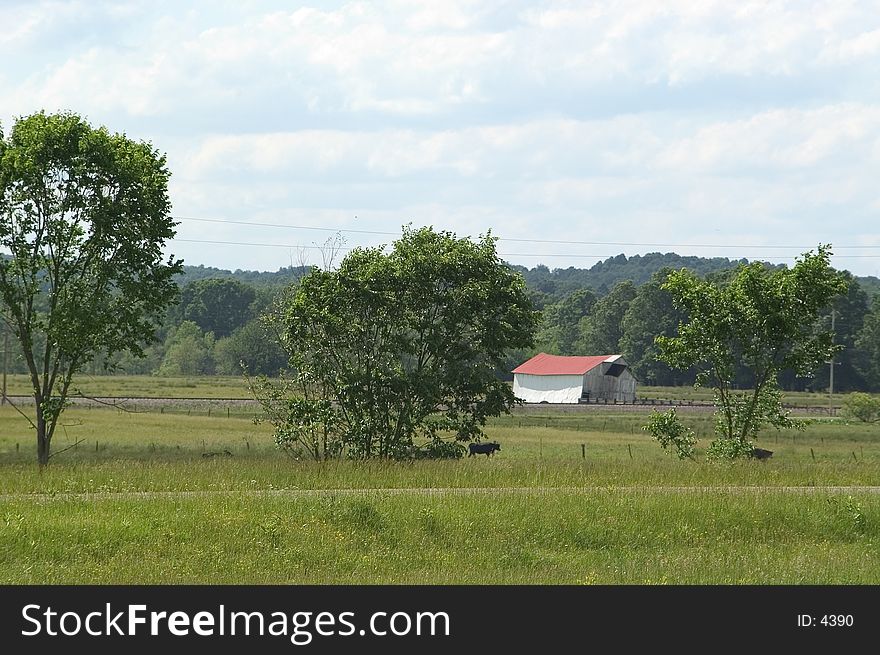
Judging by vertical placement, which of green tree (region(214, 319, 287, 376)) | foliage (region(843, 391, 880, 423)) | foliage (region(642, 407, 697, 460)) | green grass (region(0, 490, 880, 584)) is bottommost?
foliage (region(843, 391, 880, 423))

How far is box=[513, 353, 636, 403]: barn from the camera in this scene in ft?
463

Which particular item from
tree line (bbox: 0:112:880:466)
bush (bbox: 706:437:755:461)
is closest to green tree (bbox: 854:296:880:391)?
tree line (bbox: 0:112:880:466)

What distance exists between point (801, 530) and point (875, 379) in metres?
151

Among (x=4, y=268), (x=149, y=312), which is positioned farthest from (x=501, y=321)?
(x=4, y=268)

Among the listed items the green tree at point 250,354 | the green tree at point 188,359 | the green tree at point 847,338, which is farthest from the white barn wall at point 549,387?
the green tree at point 188,359

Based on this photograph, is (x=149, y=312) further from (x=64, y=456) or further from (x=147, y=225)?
(x=64, y=456)

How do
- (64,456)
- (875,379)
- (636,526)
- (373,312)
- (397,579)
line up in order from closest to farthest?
1. (397,579)
2. (636,526)
3. (373,312)
4. (64,456)
5. (875,379)

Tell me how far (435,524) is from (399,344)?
18.4m

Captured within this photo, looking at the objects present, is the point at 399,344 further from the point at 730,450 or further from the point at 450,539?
the point at 450,539

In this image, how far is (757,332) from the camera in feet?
121

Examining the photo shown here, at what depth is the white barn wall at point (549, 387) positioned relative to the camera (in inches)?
5551

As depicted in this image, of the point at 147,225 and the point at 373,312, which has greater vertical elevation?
the point at 147,225

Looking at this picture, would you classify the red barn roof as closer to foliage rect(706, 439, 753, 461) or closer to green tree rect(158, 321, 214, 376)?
green tree rect(158, 321, 214, 376)

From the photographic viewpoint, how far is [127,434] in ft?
210
